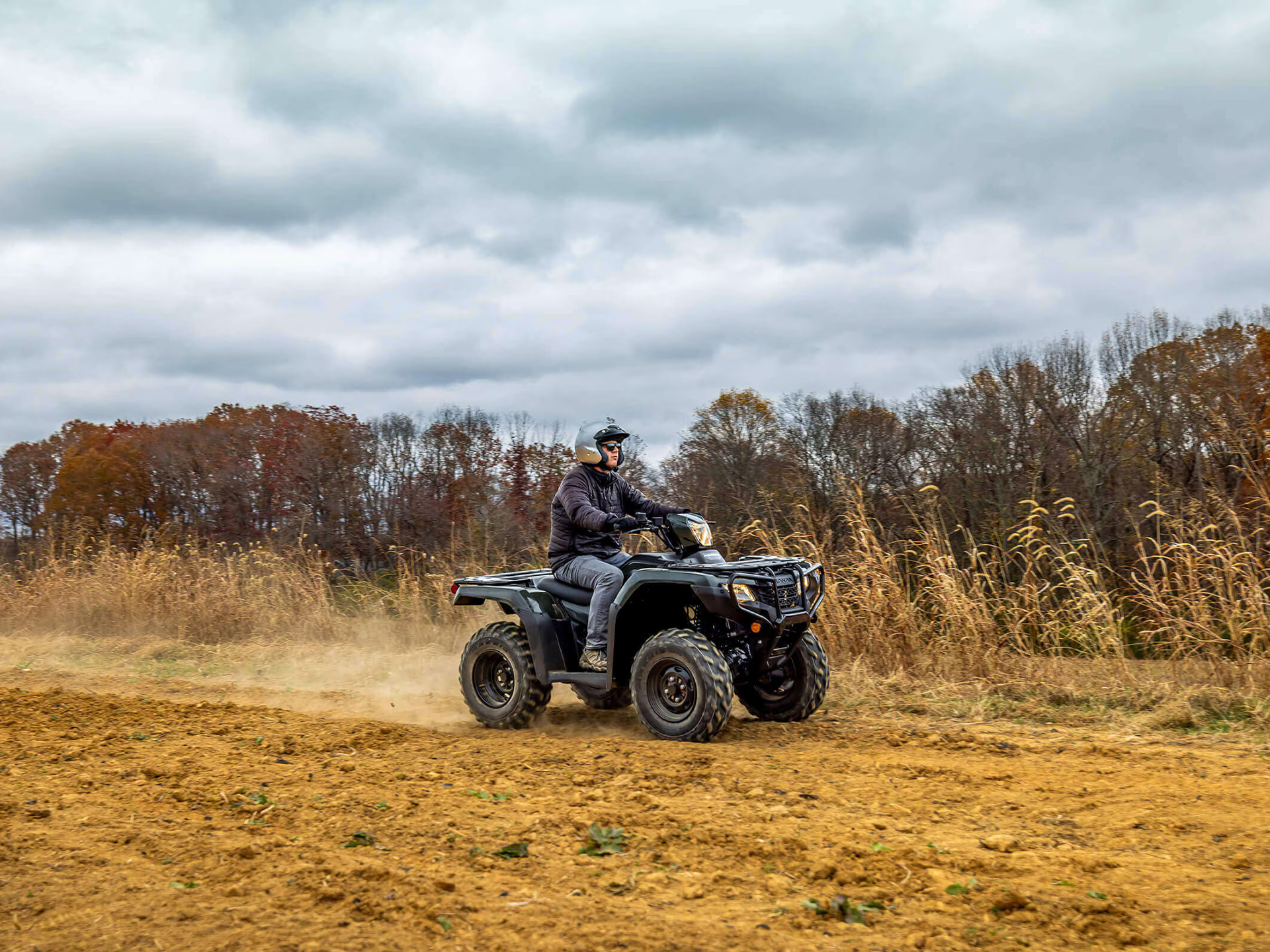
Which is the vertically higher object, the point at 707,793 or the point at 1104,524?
the point at 1104,524

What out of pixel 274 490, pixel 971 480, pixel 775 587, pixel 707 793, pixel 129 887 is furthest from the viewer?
pixel 274 490

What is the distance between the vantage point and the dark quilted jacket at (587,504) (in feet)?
25.8

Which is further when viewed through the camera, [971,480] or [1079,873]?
[971,480]

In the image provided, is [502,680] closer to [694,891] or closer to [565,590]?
[565,590]

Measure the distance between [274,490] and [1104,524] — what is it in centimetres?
2128

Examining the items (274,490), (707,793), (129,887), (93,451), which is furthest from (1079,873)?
(93,451)

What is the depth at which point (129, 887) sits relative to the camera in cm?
402

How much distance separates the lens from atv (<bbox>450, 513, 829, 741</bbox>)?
6926 mm

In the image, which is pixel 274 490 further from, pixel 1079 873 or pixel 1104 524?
pixel 1079 873

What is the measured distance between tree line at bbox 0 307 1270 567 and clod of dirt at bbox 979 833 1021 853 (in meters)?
14.0

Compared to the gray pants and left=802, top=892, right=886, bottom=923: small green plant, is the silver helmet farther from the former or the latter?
left=802, top=892, right=886, bottom=923: small green plant

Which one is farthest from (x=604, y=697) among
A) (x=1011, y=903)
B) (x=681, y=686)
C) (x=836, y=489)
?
(x=836, y=489)

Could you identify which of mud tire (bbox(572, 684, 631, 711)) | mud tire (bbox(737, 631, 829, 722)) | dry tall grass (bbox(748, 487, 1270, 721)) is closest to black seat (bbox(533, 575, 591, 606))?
mud tire (bbox(572, 684, 631, 711))

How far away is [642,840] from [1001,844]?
5.24 feet
